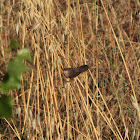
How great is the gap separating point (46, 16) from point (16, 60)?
0.67 meters

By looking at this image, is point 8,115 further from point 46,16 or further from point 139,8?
point 139,8

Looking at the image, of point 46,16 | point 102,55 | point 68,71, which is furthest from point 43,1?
point 102,55

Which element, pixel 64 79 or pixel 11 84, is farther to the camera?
→ pixel 64 79

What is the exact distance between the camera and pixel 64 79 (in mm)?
1032

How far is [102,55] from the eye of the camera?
1334mm

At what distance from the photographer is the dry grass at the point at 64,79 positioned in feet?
3.04

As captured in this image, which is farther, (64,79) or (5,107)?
(64,79)

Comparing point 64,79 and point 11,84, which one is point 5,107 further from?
point 64,79

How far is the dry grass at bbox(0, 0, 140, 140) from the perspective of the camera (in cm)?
93

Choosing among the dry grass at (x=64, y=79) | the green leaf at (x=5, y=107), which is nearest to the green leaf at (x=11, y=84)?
the green leaf at (x=5, y=107)

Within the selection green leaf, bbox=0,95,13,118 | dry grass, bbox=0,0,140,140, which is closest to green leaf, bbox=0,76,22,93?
green leaf, bbox=0,95,13,118

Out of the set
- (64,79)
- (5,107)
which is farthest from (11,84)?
(64,79)

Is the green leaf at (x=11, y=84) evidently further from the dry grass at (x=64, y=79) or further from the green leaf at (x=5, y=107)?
the dry grass at (x=64, y=79)

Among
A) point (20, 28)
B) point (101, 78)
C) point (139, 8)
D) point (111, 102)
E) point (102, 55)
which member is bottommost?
point (111, 102)
